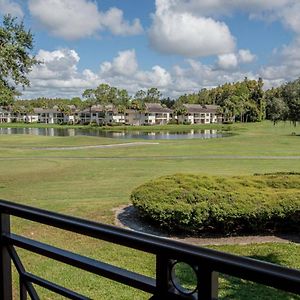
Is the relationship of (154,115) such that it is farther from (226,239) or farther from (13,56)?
(226,239)

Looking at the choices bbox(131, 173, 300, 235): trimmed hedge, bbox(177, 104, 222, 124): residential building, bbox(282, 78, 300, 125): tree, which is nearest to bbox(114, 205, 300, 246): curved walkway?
bbox(131, 173, 300, 235): trimmed hedge

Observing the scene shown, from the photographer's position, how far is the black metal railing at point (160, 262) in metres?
1.33

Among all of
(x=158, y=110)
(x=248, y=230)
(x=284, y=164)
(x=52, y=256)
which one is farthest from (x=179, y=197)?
(x=158, y=110)

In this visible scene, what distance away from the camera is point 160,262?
164 centimetres

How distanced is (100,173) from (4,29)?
8.79m

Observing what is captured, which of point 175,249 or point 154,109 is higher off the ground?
point 154,109

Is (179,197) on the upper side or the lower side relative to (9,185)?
upper

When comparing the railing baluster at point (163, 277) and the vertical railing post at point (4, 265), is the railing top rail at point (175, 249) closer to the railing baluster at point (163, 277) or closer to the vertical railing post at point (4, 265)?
the railing baluster at point (163, 277)

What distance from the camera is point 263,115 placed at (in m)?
120

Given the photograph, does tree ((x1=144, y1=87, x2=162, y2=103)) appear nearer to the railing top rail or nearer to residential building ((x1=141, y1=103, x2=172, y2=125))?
residential building ((x1=141, y1=103, x2=172, y2=125))

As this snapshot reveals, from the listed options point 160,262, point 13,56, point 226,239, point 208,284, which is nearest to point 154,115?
point 13,56

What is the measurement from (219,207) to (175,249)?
649 centimetres

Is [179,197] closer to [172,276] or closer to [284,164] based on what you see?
[172,276]

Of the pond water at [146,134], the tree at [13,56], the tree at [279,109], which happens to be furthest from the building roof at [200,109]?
the tree at [13,56]
